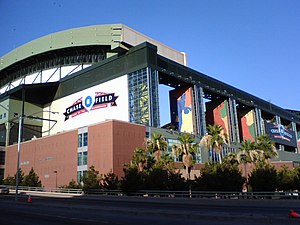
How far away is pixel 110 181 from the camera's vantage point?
55.9 m

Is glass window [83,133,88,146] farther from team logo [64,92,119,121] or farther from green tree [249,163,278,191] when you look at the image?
green tree [249,163,278,191]

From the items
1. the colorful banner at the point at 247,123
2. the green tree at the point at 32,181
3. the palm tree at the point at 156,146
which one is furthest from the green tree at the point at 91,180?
the colorful banner at the point at 247,123

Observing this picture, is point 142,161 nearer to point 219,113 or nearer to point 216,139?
point 216,139

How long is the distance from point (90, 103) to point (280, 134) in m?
78.0

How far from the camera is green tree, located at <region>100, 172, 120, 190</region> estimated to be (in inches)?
2172

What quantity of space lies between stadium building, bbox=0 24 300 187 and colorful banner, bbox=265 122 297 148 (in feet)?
2.71

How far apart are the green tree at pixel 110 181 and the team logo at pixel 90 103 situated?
2722cm

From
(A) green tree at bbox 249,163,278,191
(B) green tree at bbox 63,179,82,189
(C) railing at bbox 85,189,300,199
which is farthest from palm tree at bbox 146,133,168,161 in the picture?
(A) green tree at bbox 249,163,278,191

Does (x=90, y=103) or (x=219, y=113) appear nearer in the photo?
(x=90, y=103)

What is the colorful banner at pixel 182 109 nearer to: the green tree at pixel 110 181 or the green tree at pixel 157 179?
the green tree at pixel 110 181

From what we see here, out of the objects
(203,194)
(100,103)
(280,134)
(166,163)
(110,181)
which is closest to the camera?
(203,194)

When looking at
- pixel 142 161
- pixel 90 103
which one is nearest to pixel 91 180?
pixel 142 161

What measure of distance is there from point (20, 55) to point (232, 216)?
111101 millimetres

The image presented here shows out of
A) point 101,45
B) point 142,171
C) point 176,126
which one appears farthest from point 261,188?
point 101,45
